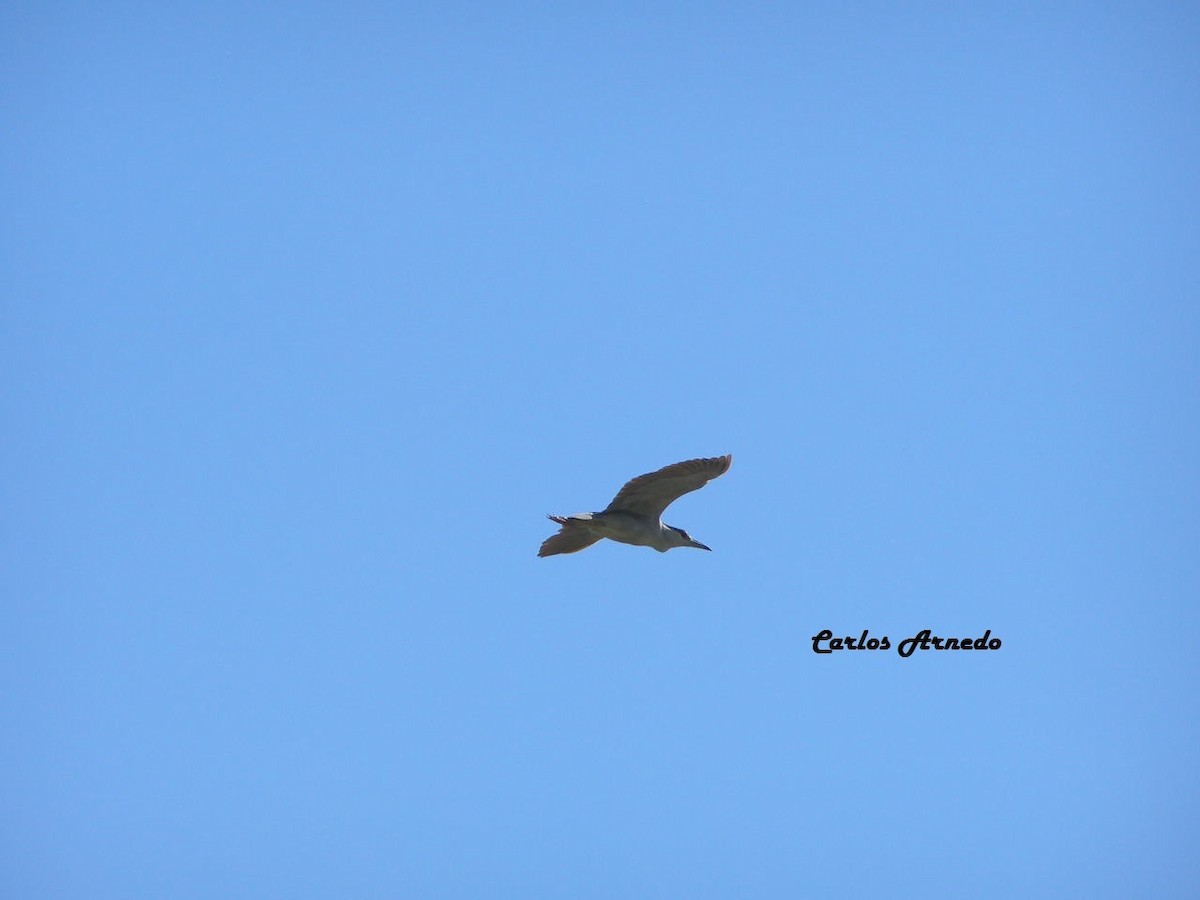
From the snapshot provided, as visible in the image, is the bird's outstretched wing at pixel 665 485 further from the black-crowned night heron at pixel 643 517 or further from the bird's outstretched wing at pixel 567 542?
the bird's outstretched wing at pixel 567 542

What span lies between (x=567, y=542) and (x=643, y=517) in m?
1.80

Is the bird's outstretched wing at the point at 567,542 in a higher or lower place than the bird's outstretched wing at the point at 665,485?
higher

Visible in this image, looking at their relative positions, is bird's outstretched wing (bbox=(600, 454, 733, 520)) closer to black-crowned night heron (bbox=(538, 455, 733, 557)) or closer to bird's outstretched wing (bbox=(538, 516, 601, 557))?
black-crowned night heron (bbox=(538, 455, 733, 557))

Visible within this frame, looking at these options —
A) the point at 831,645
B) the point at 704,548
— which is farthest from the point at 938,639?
the point at 704,548

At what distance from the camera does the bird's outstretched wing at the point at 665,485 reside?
73.2 feet

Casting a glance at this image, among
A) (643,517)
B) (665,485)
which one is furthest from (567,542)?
(665,485)

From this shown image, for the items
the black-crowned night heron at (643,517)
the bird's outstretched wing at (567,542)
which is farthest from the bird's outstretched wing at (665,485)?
the bird's outstretched wing at (567,542)

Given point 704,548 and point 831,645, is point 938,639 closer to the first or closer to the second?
point 831,645

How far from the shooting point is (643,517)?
2405cm

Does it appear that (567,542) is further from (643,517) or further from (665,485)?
(665,485)

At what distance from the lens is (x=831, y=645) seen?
26938mm

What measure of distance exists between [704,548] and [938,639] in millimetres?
5600

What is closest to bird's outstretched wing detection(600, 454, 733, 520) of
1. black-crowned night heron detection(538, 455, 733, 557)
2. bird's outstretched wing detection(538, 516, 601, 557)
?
black-crowned night heron detection(538, 455, 733, 557)

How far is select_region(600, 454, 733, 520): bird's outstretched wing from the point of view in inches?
878
